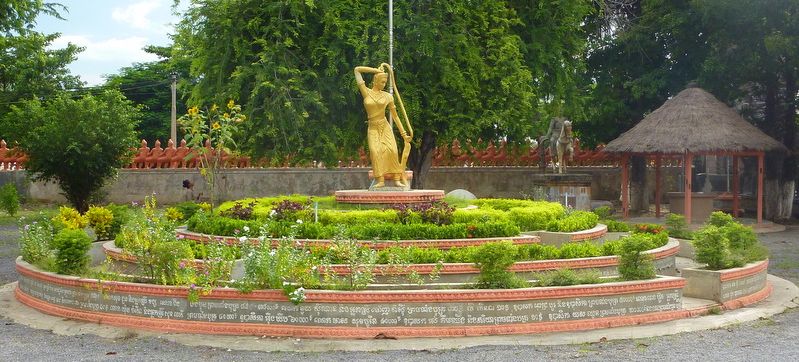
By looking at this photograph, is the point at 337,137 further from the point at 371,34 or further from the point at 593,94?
the point at 593,94

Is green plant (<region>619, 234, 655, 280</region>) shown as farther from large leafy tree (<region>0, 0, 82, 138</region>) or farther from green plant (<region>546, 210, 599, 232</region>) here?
large leafy tree (<region>0, 0, 82, 138</region>)

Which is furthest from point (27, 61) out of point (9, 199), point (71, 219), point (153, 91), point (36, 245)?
point (36, 245)

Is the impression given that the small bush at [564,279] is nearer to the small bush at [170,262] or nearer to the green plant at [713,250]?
the green plant at [713,250]

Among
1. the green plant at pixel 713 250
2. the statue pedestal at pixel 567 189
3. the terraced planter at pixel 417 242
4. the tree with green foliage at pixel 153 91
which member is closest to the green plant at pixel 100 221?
the terraced planter at pixel 417 242

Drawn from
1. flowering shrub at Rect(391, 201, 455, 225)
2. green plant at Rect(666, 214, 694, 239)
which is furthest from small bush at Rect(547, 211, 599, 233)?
green plant at Rect(666, 214, 694, 239)

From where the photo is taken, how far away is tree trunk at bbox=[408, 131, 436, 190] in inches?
926

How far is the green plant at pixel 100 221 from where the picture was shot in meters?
15.1

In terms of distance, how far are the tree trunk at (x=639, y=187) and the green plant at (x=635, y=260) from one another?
18.1 metres

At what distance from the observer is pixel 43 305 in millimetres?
9883

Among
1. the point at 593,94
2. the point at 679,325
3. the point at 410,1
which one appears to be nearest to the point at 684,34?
the point at 593,94

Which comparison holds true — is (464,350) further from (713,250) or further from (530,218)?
(530,218)

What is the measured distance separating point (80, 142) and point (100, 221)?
27.0 feet

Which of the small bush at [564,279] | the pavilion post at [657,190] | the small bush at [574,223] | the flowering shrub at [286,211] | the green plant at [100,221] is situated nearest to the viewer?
the small bush at [564,279]

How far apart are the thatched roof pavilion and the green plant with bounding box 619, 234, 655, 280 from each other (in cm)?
1337
